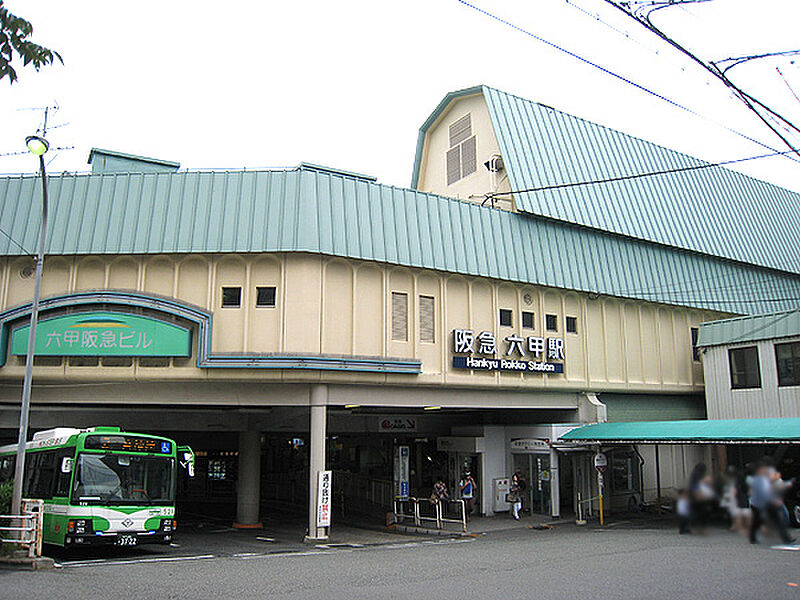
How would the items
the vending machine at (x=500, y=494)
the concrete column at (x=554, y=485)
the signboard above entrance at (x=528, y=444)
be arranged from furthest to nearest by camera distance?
the vending machine at (x=500, y=494) < the signboard above entrance at (x=528, y=444) < the concrete column at (x=554, y=485)

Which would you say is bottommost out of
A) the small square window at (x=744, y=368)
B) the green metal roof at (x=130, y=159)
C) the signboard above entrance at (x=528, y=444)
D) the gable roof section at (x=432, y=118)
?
the signboard above entrance at (x=528, y=444)

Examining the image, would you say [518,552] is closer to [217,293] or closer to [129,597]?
[129,597]

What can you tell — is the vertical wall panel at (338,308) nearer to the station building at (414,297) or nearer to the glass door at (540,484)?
the station building at (414,297)

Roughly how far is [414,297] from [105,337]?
10.8 m

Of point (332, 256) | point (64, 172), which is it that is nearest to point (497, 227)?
point (332, 256)

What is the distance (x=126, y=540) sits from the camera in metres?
20.0

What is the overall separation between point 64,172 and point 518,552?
66.3 feet

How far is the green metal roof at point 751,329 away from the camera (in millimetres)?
29422

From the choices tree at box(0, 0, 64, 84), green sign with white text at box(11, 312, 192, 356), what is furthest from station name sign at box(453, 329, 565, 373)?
tree at box(0, 0, 64, 84)

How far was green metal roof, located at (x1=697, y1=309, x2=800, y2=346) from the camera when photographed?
96.5 feet

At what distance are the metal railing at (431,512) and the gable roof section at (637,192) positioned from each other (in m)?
12.5

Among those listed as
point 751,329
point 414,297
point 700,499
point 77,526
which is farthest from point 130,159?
point 700,499

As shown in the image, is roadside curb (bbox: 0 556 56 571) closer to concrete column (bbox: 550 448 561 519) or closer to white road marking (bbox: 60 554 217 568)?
white road marking (bbox: 60 554 217 568)

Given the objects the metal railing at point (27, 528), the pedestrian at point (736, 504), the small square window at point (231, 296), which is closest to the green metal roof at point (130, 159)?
the small square window at point (231, 296)
